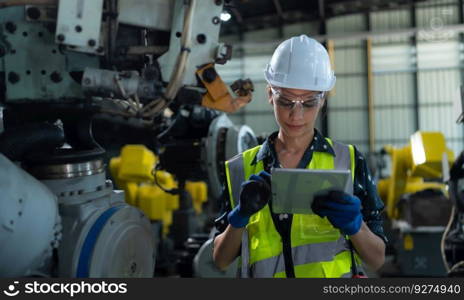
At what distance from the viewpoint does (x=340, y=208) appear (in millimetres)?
1393

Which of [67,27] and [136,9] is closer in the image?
[67,27]

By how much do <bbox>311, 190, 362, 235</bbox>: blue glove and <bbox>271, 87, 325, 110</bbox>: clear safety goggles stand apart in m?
0.30

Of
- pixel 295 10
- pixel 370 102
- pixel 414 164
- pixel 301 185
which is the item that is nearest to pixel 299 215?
pixel 301 185

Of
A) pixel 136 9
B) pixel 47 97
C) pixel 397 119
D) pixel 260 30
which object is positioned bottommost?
pixel 397 119

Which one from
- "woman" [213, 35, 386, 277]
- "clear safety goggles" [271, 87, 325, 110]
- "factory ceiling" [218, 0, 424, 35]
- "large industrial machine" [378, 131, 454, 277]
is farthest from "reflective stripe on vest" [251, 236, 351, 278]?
"factory ceiling" [218, 0, 424, 35]

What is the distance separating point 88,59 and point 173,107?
109cm

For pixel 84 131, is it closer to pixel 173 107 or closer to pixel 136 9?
pixel 136 9

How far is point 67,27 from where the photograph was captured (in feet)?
6.60

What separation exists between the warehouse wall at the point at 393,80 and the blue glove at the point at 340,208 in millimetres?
11011

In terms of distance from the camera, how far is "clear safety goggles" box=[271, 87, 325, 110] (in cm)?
160

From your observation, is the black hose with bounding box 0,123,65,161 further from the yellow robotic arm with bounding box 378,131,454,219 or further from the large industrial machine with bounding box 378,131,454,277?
the large industrial machine with bounding box 378,131,454,277

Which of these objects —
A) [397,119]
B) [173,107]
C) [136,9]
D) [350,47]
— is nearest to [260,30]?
[350,47]

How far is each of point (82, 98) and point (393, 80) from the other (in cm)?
1121

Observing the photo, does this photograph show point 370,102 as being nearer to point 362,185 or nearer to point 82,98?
point 82,98
